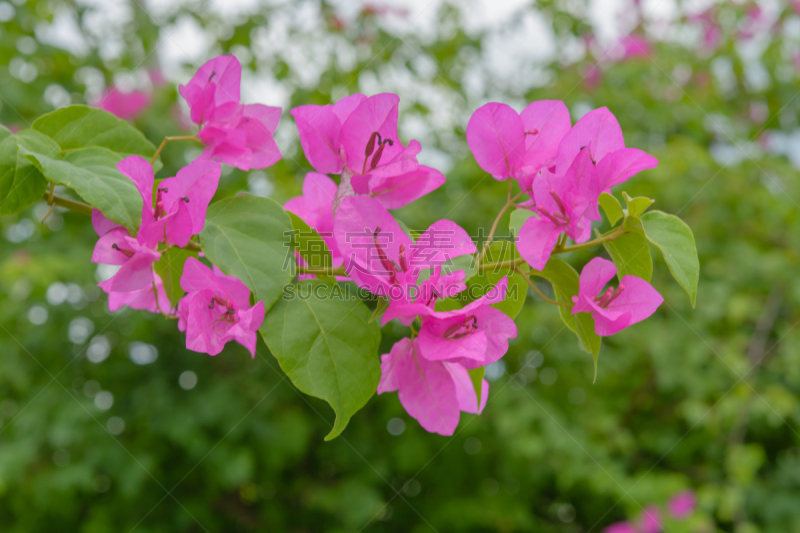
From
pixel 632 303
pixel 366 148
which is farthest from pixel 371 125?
pixel 632 303

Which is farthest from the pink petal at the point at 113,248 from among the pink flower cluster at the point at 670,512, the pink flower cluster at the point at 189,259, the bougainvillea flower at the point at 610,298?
the pink flower cluster at the point at 670,512

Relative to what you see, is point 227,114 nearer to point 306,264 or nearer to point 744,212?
point 306,264

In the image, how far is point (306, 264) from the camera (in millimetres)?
432

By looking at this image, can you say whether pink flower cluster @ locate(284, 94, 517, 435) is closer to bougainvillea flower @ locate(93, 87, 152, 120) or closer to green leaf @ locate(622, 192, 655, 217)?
green leaf @ locate(622, 192, 655, 217)

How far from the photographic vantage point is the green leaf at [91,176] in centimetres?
37

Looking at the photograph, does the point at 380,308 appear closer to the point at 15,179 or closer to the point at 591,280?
the point at 591,280

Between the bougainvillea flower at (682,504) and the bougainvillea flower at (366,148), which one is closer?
the bougainvillea flower at (366,148)

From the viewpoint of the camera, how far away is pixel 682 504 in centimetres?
180

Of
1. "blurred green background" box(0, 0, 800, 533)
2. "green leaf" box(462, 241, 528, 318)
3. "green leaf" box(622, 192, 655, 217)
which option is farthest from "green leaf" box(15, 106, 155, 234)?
"blurred green background" box(0, 0, 800, 533)

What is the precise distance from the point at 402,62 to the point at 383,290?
1946 millimetres

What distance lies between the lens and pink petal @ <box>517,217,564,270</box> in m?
0.37

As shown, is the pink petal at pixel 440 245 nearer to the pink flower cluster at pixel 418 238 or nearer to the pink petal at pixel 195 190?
the pink flower cluster at pixel 418 238

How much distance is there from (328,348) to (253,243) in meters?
0.09

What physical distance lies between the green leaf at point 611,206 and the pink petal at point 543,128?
0.05 m
